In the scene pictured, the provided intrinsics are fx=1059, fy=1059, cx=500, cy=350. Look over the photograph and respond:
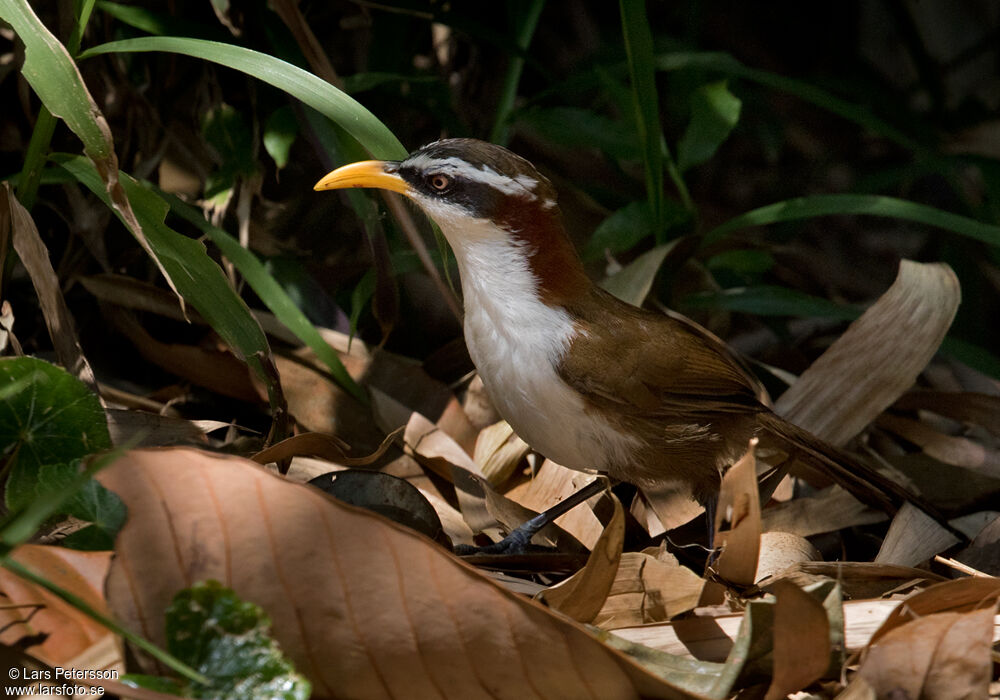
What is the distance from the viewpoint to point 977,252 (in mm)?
5363

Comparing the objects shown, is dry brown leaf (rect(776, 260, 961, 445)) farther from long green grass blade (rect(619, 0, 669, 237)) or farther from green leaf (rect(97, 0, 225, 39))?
green leaf (rect(97, 0, 225, 39))

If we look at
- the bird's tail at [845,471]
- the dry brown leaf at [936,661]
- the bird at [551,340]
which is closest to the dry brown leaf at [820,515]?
the bird's tail at [845,471]

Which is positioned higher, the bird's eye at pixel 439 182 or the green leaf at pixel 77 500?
the bird's eye at pixel 439 182

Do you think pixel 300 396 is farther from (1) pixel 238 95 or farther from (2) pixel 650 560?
(2) pixel 650 560

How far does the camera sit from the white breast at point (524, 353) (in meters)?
2.99

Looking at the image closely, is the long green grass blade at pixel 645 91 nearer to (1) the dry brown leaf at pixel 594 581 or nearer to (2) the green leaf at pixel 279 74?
(2) the green leaf at pixel 279 74

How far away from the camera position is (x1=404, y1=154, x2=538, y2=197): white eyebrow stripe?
3.06 meters

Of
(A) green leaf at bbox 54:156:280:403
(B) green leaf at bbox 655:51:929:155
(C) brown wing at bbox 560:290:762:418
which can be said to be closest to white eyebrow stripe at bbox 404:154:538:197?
(C) brown wing at bbox 560:290:762:418

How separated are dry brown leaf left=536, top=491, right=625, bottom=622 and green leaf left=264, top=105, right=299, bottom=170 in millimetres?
1871

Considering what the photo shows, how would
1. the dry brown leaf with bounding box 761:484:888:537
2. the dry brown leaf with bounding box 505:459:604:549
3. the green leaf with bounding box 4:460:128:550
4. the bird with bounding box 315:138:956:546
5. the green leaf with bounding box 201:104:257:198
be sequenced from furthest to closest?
the green leaf with bounding box 201:104:257:198
the dry brown leaf with bounding box 761:484:888:537
the dry brown leaf with bounding box 505:459:604:549
the bird with bounding box 315:138:956:546
the green leaf with bounding box 4:460:128:550

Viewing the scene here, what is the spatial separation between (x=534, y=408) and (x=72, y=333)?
1356 millimetres

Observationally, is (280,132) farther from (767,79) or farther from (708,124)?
(767,79)

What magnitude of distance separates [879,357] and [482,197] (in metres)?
1.61

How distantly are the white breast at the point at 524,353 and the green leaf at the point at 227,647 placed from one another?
120cm
